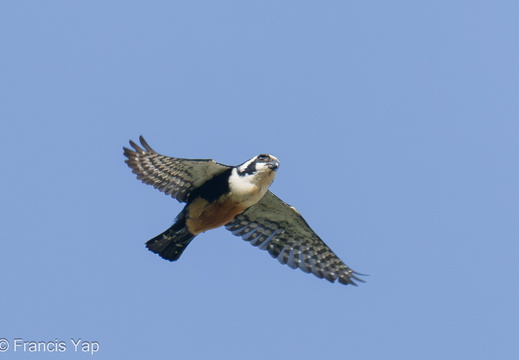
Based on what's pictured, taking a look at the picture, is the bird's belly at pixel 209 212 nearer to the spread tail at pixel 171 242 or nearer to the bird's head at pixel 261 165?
the spread tail at pixel 171 242

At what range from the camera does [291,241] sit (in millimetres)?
15820

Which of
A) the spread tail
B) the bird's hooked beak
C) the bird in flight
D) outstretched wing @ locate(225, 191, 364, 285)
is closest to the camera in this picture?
the bird's hooked beak

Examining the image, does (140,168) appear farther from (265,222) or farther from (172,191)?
(265,222)

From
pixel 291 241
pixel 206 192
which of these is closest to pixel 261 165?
pixel 206 192

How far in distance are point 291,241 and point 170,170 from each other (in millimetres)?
2756

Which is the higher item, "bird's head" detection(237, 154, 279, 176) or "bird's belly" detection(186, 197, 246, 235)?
"bird's head" detection(237, 154, 279, 176)

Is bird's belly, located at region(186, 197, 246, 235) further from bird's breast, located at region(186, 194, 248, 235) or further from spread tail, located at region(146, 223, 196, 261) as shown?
spread tail, located at region(146, 223, 196, 261)

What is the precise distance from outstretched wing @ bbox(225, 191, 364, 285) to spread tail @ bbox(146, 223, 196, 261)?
4.20 feet

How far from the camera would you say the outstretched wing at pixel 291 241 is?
51.3 feet

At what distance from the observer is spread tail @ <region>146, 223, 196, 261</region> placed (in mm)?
14539

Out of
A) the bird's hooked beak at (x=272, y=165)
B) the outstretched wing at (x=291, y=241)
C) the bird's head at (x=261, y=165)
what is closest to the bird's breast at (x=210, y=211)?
the bird's head at (x=261, y=165)

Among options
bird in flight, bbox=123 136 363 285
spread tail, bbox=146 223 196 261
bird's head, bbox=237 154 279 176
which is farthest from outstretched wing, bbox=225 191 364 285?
bird's head, bbox=237 154 279 176

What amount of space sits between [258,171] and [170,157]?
4.78 feet

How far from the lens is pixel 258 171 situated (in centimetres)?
1391
